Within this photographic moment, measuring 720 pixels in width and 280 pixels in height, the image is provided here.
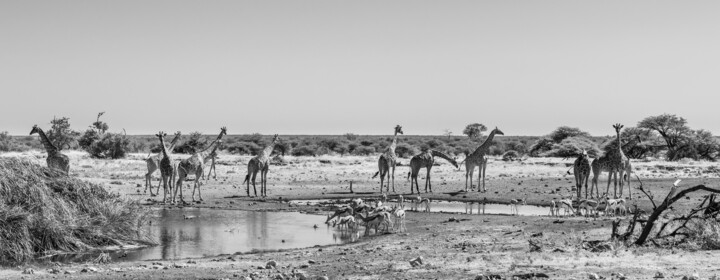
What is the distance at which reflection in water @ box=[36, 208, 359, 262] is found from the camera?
14773 millimetres

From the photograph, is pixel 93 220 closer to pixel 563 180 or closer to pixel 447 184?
pixel 447 184

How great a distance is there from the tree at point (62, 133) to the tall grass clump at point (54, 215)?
1334 inches

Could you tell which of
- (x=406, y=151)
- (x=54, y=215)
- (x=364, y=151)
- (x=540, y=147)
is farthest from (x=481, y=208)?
(x=364, y=151)

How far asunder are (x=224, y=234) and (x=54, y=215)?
3.88 m

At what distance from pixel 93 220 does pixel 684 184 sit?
2095 cm

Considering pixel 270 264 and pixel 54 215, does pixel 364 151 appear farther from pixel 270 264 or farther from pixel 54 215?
pixel 270 264

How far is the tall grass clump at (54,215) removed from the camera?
44.9 ft

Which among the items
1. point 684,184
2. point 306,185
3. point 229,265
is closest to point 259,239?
point 229,265

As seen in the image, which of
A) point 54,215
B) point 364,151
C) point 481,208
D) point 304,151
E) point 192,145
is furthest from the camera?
point 364,151

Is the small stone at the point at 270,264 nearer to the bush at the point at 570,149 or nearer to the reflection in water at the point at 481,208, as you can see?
the reflection in water at the point at 481,208

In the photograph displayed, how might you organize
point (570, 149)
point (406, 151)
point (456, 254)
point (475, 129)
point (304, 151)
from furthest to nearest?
point (475, 129) → point (406, 151) → point (304, 151) → point (570, 149) → point (456, 254)

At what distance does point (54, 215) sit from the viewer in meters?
14.8

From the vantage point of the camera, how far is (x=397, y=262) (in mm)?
12531

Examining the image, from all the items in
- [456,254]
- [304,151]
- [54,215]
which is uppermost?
[304,151]
